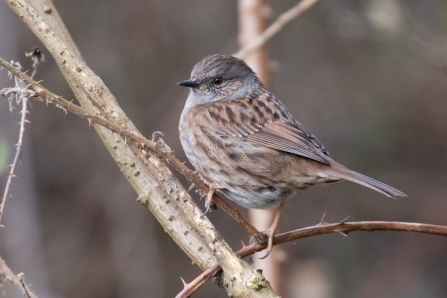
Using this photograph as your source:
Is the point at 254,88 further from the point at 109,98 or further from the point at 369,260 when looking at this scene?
the point at 369,260

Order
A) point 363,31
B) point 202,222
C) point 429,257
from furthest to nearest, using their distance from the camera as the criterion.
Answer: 1. point 429,257
2. point 363,31
3. point 202,222

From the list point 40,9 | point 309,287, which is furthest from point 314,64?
point 40,9

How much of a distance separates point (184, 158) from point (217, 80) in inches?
99.4

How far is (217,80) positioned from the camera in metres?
3.79

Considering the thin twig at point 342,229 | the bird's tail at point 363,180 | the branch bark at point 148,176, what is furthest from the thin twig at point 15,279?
the bird's tail at point 363,180

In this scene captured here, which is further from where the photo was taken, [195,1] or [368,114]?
[195,1]

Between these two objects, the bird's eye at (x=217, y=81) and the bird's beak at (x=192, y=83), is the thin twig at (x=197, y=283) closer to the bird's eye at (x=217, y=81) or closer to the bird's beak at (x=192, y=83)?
the bird's beak at (x=192, y=83)

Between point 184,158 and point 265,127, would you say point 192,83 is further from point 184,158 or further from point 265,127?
point 184,158

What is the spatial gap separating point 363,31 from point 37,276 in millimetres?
3854

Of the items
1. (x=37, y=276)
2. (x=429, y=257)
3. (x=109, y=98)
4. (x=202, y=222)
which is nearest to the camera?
(x=202, y=222)

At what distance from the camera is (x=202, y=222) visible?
6.86 feet

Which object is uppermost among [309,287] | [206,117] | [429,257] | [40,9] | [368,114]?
[40,9]

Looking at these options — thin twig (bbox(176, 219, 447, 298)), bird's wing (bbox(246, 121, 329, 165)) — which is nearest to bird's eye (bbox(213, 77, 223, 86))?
bird's wing (bbox(246, 121, 329, 165))

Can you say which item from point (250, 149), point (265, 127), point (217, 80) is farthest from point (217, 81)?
point (250, 149)
